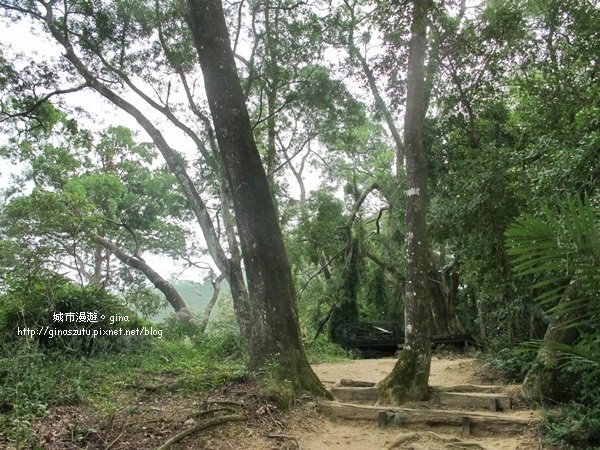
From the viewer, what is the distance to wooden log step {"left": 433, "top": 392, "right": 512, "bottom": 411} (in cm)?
593

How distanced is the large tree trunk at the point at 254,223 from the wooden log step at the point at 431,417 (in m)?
0.54

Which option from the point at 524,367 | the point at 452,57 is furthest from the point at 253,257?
Answer: the point at 452,57

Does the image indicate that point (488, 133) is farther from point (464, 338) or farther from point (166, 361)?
point (166, 361)

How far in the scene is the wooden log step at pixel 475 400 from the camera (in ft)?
19.5

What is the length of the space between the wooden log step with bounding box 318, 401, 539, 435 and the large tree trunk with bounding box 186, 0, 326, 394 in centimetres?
54

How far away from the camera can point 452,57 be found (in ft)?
31.1

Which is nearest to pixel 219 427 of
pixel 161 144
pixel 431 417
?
pixel 431 417

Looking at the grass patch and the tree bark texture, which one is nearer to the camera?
the grass patch

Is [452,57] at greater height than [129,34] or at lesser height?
lesser

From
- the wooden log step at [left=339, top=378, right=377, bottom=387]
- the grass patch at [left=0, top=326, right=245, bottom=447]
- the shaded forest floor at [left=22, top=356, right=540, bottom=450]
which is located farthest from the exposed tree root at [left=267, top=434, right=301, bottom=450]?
the wooden log step at [left=339, top=378, right=377, bottom=387]

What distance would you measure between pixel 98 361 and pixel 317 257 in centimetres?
1142

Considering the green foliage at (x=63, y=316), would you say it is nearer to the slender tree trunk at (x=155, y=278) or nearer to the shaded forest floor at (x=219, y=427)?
the shaded forest floor at (x=219, y=427)

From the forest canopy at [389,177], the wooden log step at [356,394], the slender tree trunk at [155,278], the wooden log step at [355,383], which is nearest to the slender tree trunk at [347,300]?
the forest canopy at [389,177]

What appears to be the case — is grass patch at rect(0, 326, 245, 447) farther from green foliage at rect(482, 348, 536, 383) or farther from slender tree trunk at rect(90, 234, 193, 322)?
slender tree trunk at rect(90, 234, 193, 322)
